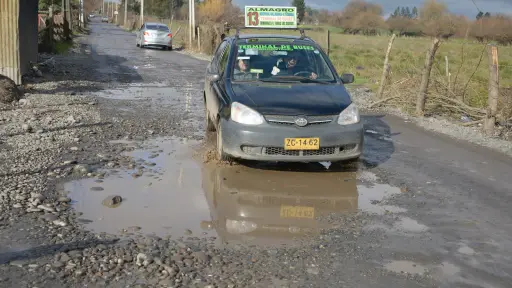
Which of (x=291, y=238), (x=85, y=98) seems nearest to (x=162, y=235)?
(x=291, y=238)

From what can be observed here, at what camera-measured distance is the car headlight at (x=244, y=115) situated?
7.15m

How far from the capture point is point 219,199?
6.36 metres

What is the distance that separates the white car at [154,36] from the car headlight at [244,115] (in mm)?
28665

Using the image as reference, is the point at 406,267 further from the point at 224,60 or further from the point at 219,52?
the point at 219,52

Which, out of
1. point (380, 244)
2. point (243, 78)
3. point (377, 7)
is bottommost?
point (380, 244)

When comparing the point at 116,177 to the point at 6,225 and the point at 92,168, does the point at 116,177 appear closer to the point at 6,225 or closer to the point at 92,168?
the point at 92,168

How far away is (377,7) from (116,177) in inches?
3417

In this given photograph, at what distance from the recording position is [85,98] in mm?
13141

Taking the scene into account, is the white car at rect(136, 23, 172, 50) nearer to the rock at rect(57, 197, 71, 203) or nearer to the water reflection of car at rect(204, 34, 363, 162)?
the water reflection of car at rect(204, 34, 363, 162)

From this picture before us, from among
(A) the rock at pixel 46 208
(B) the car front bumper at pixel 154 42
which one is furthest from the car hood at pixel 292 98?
(B) the car front bumper at pixel 154 42

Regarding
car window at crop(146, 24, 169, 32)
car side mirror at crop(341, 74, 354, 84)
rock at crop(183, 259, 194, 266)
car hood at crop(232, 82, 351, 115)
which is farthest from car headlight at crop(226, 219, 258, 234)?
car window at crop(146, 24, 169, 32)

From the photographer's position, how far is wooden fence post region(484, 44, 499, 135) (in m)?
10.6

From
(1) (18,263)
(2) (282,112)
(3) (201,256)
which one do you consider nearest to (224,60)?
(2) (282,112)

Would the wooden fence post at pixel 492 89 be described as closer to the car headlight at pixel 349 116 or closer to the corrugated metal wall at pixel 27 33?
the car headlight at pixel 349 116
